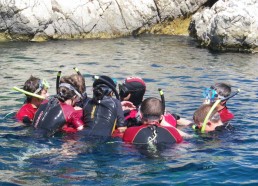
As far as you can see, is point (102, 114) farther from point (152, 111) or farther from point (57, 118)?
point (152, 111)

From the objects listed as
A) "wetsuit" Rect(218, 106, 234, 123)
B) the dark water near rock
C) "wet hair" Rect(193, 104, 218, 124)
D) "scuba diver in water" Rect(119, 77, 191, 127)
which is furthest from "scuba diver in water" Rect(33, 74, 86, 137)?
"wetsuit" Rect(218, 106, 234, 123)

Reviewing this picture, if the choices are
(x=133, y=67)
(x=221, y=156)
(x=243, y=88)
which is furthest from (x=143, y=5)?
(x=221, y=156)

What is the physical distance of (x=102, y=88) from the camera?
816 cm

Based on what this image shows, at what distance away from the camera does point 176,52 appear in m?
20.9

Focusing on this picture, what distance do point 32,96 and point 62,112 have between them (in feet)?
3.84

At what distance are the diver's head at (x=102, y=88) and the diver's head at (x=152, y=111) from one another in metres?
0.96

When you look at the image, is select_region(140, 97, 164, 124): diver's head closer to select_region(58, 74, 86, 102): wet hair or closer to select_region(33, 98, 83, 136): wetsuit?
select_region(33, 98, 83, 136): wetsuit

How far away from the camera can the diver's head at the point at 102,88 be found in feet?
26.5

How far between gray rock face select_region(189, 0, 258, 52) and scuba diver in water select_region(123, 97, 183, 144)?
13.7 m

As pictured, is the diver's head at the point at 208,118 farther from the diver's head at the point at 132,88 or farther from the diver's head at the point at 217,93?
the diver's head at the point at 132,88

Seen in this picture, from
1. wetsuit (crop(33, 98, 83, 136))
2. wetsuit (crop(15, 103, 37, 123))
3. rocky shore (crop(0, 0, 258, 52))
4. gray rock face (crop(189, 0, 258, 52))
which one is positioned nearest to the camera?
wetsuit (crop(33, 98, 83, 136))

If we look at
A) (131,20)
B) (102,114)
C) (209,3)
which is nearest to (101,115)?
(102,114)

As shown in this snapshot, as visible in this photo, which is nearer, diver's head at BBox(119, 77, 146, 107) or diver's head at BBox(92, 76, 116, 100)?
diver's head at BBox(92, 76, 116, 100)

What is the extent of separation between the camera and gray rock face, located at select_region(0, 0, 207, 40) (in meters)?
23.7
